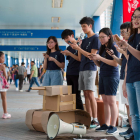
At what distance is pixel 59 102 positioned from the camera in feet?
12.1

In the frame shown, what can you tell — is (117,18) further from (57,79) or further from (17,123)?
(17,123)

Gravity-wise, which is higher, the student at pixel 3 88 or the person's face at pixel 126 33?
the person's face at pixel 126 33

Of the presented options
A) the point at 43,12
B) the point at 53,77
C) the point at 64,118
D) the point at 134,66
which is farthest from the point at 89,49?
the point at 43,12

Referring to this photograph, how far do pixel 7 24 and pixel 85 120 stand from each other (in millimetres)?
10014

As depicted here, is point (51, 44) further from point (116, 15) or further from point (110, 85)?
point (116, 15)

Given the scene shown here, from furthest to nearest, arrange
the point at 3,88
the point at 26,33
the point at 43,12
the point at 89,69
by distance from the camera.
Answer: the point at 26,33, the point at 43,12, the point at 3,88, the point at 89,69

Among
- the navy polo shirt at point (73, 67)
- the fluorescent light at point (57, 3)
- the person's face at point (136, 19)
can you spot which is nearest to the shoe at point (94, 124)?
the navy polo shirt at point (73, 67)

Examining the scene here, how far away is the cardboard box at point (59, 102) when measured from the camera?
146 inches

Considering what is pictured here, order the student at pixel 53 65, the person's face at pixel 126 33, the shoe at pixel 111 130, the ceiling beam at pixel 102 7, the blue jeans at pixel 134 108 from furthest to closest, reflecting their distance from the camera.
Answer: the ceiling beam at pixel 102 7 < the student at pixel 53 65 < the shoe at pixel 111 130 < the person's face at pixel 126 33 < the blue jeans at pixel 134 108

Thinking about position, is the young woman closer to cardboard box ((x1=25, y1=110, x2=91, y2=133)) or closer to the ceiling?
cardboard box ((x1=25, y1=110, x2=91, y2=133))

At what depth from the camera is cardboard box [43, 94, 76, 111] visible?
12.1ft

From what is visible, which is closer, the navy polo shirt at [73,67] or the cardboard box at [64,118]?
the cardboard box at [64,118]

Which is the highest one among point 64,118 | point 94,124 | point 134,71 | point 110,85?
point 134,71

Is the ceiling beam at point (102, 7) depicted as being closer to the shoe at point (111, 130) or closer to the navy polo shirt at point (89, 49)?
the navy polo shirt at point (89, 49)
